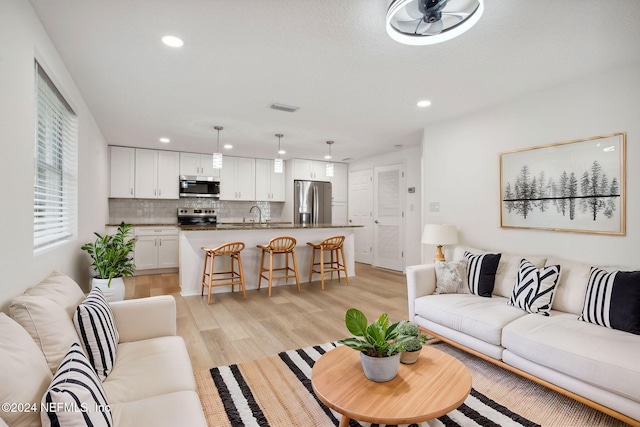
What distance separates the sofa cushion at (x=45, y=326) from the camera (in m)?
1.30

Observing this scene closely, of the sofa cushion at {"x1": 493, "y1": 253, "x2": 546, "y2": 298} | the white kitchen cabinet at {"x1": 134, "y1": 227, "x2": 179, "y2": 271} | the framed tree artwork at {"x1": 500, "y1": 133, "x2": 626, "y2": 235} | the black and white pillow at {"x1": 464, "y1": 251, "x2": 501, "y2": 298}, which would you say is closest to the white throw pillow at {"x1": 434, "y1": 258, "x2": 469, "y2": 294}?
the black and white pillow at {"x1": 464, "y1": 251, "x2": 501, "y2": 298}

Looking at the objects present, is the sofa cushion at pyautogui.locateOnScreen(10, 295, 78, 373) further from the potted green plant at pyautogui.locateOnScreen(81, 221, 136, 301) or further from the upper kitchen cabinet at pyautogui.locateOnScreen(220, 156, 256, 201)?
the upper kitchen cabinet at pyautogui.locateOnScreen(220, 156, 256, 201)

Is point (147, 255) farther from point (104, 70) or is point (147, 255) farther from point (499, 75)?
point (499, 75)

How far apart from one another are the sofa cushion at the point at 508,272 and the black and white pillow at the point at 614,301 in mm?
505

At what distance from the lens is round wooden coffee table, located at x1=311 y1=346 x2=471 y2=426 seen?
1310 mm

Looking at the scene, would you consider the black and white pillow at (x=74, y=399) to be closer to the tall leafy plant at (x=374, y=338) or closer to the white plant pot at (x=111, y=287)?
the tall leafy plant at (x=374, y=338)

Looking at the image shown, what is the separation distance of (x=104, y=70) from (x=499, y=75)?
3404mm

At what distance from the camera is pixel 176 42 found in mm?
2227

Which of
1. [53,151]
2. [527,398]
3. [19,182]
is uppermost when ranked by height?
[53,151]

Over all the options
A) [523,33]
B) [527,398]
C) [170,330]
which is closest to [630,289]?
[527,398]

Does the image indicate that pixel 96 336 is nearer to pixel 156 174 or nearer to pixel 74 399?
pixel 74 399

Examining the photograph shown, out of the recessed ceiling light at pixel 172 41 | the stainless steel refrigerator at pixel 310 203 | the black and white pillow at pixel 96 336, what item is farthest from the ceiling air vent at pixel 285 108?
the stainless steel refrigerator at pixel 310 203

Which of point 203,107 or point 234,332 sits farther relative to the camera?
point 203,107

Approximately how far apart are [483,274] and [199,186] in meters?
5.40
